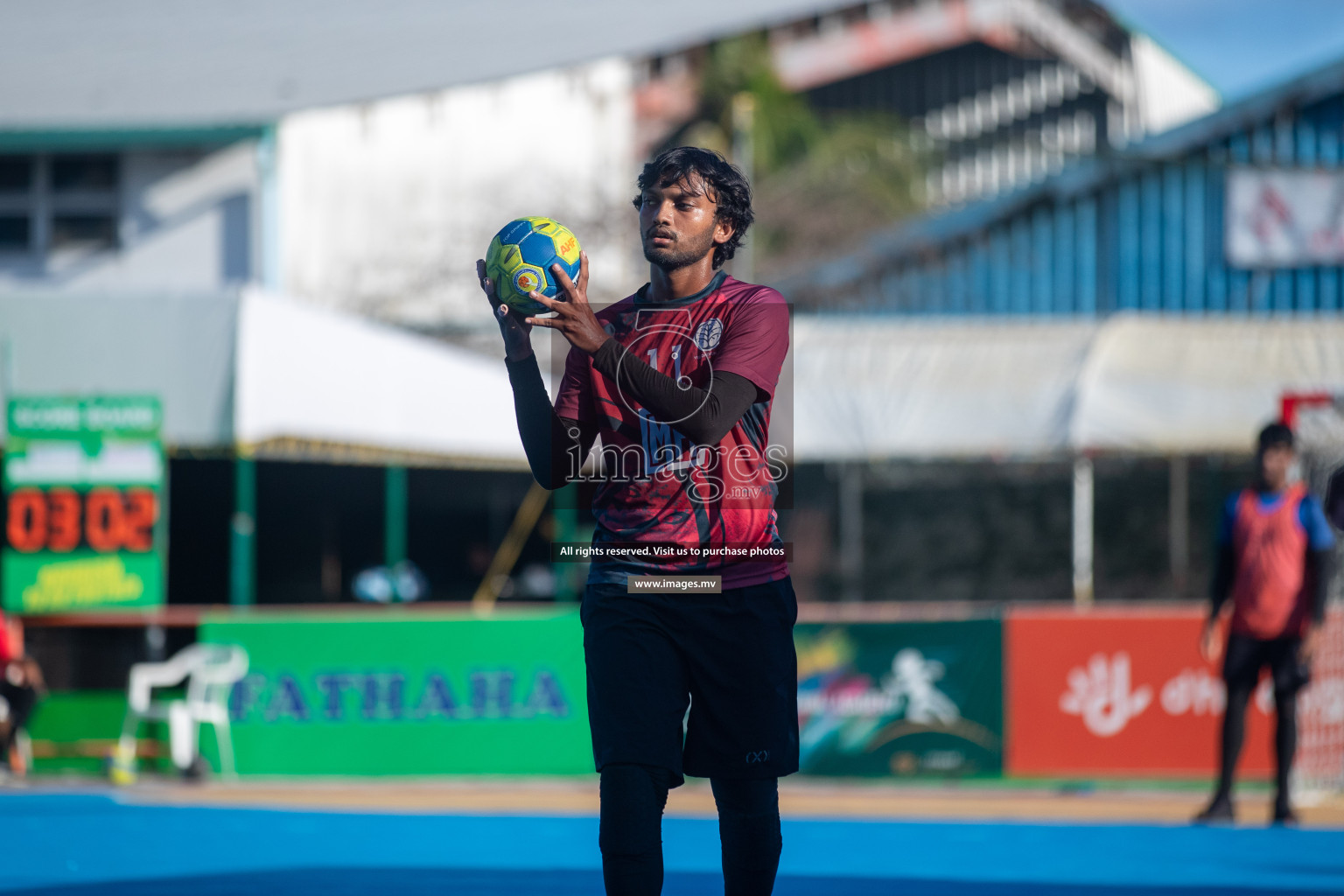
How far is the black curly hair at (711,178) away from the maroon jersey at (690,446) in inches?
7.0

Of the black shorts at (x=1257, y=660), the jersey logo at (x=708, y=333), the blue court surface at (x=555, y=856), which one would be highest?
the jersey logo at (x=708, y=333)

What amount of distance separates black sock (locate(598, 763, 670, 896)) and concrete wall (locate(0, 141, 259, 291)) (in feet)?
52.5

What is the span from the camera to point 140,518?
428 inches

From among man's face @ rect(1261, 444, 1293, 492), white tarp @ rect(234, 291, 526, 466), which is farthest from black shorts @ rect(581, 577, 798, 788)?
white tarp @ rect(234, 291, 526, 466)

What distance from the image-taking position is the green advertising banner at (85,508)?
A: 35.6 feet

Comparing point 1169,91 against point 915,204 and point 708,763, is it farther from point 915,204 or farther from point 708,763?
point 708,763

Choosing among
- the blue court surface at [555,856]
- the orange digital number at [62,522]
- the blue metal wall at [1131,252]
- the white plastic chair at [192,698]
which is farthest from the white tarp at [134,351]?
the blue metal wall at [1131,252]

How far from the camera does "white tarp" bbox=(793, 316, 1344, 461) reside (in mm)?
16297

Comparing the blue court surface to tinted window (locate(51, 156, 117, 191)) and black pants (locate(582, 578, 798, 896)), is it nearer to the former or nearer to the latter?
black pants (locate(582, 578, 798, 896))

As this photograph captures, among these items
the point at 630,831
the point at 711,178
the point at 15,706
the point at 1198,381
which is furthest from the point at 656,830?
the point at 1198,381

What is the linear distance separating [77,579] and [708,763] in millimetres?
8145

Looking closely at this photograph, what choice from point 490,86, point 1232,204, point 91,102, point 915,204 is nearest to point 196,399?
point 91,102

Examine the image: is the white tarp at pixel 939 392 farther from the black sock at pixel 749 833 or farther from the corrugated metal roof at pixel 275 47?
the black sock at pixel 749 833

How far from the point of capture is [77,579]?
10.9m
